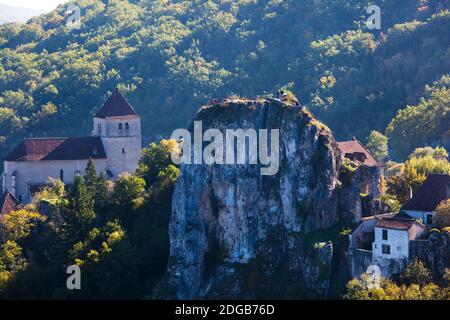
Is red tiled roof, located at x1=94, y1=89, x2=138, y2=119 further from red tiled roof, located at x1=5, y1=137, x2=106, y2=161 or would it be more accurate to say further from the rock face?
the rock face

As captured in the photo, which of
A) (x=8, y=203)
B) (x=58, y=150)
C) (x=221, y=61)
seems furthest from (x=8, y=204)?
(x=221, y=61)

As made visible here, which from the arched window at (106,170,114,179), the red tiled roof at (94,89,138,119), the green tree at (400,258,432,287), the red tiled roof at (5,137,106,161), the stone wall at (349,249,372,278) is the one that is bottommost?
the green tree at (400,258,432,287)

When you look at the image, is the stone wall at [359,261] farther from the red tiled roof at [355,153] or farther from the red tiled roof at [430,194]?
the red tiled roof at [355,153]

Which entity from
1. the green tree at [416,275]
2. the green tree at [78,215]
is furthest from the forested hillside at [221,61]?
the green tree at [416,275]

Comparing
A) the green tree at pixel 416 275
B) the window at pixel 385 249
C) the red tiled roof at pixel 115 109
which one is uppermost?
the red tiled roof at pixel 115 109

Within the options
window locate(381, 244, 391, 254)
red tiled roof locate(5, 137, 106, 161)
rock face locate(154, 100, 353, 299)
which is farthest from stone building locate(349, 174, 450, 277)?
red tiled roof locate(5, 137, 106, 161)

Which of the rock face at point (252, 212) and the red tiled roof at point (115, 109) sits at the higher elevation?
the red tiled roof at point (115, 109)
